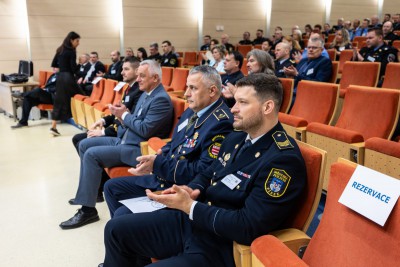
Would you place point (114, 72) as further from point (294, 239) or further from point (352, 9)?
point (352, 9)

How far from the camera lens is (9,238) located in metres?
2.37

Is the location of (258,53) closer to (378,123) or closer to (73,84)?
(378,123)

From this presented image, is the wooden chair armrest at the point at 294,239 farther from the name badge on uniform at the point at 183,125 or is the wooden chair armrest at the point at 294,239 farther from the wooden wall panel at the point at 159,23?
the wooden wall panel at the point at 159,23

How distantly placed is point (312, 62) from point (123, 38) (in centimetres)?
665

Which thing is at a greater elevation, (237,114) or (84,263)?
(237,114)

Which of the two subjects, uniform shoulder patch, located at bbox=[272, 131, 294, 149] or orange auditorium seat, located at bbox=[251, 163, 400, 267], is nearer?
orange auditorium seat, located at bbox=[251, 163, 400, 267]

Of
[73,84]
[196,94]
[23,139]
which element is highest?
[196,94]

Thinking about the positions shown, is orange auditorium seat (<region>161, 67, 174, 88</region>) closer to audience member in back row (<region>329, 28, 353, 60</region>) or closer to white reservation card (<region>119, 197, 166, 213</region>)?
audience member in back row (<region>329, 28, 353, 60</region>)

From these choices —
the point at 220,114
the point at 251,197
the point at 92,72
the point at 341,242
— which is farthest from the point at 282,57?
the point at 92,72

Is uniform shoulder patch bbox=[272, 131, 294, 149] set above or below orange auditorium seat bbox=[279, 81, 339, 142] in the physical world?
above

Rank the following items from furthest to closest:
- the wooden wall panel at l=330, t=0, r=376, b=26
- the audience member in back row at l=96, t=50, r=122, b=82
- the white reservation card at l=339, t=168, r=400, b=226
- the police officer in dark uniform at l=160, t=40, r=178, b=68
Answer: the wooden wall panel at l=330, t=0, r=376, b=26 < the police officer in dark uniform at l=160, t=40, r=178, b=68 < the audience member in back row at l=96, t=50, r=122, b=82 < the white reservation card at l=339, t=168, r=400, b=226

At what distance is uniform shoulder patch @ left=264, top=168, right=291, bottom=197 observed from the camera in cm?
123

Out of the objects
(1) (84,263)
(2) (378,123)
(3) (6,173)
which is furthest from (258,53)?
(3) (6,173)

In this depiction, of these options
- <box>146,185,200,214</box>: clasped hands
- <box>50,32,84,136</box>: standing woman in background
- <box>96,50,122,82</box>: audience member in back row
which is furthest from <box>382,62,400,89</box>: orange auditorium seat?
<box>96,50,122,82</box>: audience member in back row
